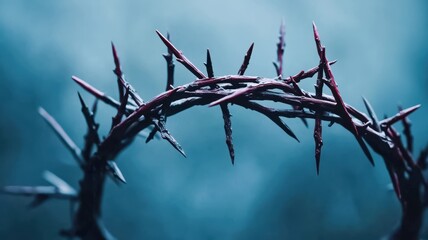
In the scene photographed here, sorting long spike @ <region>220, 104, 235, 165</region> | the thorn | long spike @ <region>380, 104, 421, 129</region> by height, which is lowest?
the thorn

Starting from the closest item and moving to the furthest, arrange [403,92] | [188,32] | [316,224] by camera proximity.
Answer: [188,32]
[403,92]
[316,224]

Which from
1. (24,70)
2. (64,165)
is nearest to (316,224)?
(64,165)

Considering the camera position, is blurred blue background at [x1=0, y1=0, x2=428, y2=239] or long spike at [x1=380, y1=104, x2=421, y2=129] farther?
blurred blue background at [x1=0, y1=0, x2=428, y2=239]

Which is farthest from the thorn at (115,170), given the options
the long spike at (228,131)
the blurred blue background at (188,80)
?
the blurred blue background at (188,80)

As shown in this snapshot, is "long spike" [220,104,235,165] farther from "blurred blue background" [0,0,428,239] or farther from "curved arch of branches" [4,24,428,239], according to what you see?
"blurred blue background" [0,0,428,239]

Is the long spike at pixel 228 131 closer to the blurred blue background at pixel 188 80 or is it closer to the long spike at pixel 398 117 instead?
the long spike at pixel 398 117

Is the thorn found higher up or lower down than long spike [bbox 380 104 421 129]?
lower down

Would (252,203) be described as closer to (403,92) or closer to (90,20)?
(403,92)

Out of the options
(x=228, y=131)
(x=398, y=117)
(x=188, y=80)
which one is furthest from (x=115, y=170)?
(x=188, y=80)

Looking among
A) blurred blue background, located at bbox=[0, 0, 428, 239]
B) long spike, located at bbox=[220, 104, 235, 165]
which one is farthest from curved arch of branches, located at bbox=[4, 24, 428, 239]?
blurred blue background, located at bbox=[0, 0, 428, 239]
